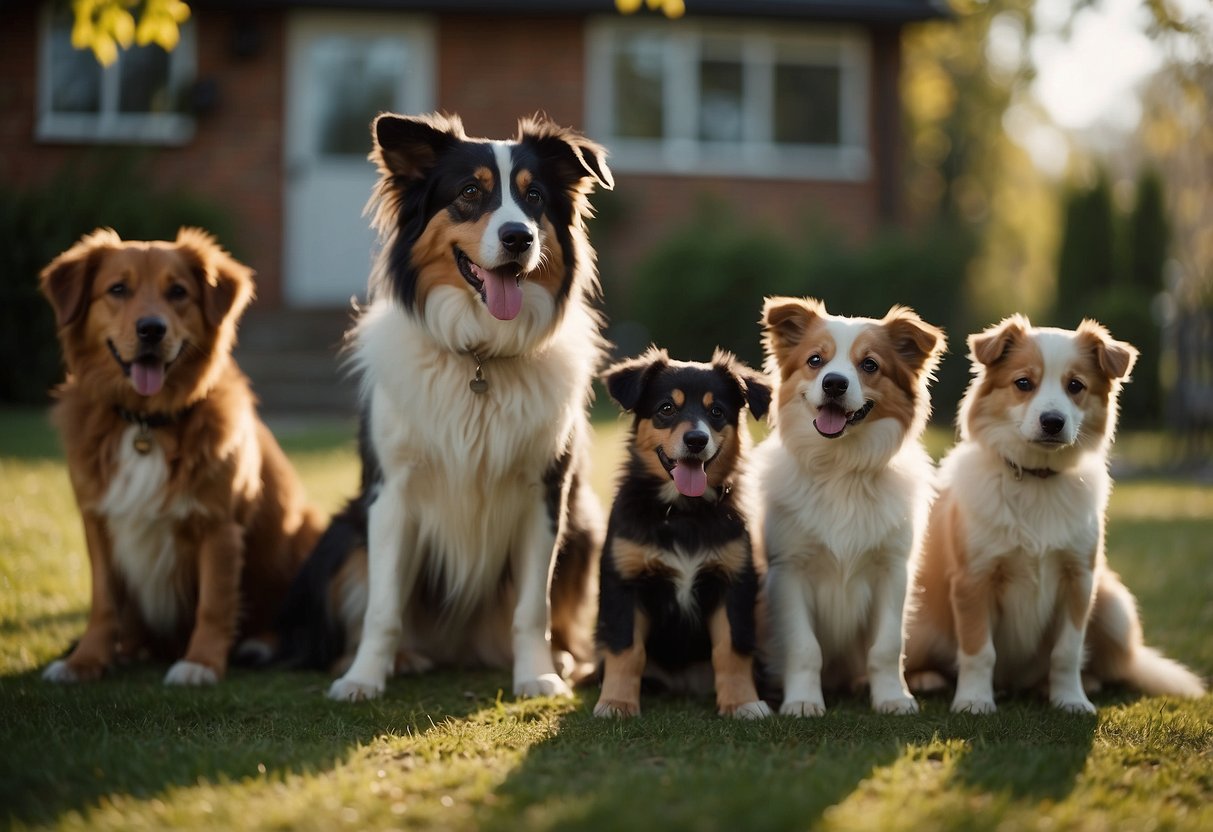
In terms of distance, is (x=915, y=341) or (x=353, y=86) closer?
(x=915, y=341)

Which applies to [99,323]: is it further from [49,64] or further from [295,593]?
[49,64]

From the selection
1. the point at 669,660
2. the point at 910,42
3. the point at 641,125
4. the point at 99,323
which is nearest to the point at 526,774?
the point at 669,660

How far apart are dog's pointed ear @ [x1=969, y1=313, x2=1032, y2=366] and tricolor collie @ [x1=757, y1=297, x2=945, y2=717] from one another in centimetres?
15

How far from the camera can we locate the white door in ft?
52.3

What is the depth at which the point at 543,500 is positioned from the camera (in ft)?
16.3

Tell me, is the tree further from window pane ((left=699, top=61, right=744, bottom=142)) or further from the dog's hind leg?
window pane ((left=699, top=61, right=744, bottom=142))

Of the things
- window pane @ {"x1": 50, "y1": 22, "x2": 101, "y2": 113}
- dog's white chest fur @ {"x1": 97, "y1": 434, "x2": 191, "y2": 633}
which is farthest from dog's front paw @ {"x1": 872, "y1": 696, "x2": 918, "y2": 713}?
window pane @ {"x1": 50, "y1": 22, "x2": 101, "y2": 113}

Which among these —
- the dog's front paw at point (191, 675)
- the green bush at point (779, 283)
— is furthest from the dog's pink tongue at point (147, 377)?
the green bush at point (779, 283)

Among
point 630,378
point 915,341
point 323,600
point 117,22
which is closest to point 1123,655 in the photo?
point 915,341

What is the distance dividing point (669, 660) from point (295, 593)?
171 cm

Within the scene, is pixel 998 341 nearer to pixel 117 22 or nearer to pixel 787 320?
pixel 787 320

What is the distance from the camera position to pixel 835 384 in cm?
453

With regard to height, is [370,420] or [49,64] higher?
[49,64]

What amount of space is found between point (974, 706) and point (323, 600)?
2736mm
